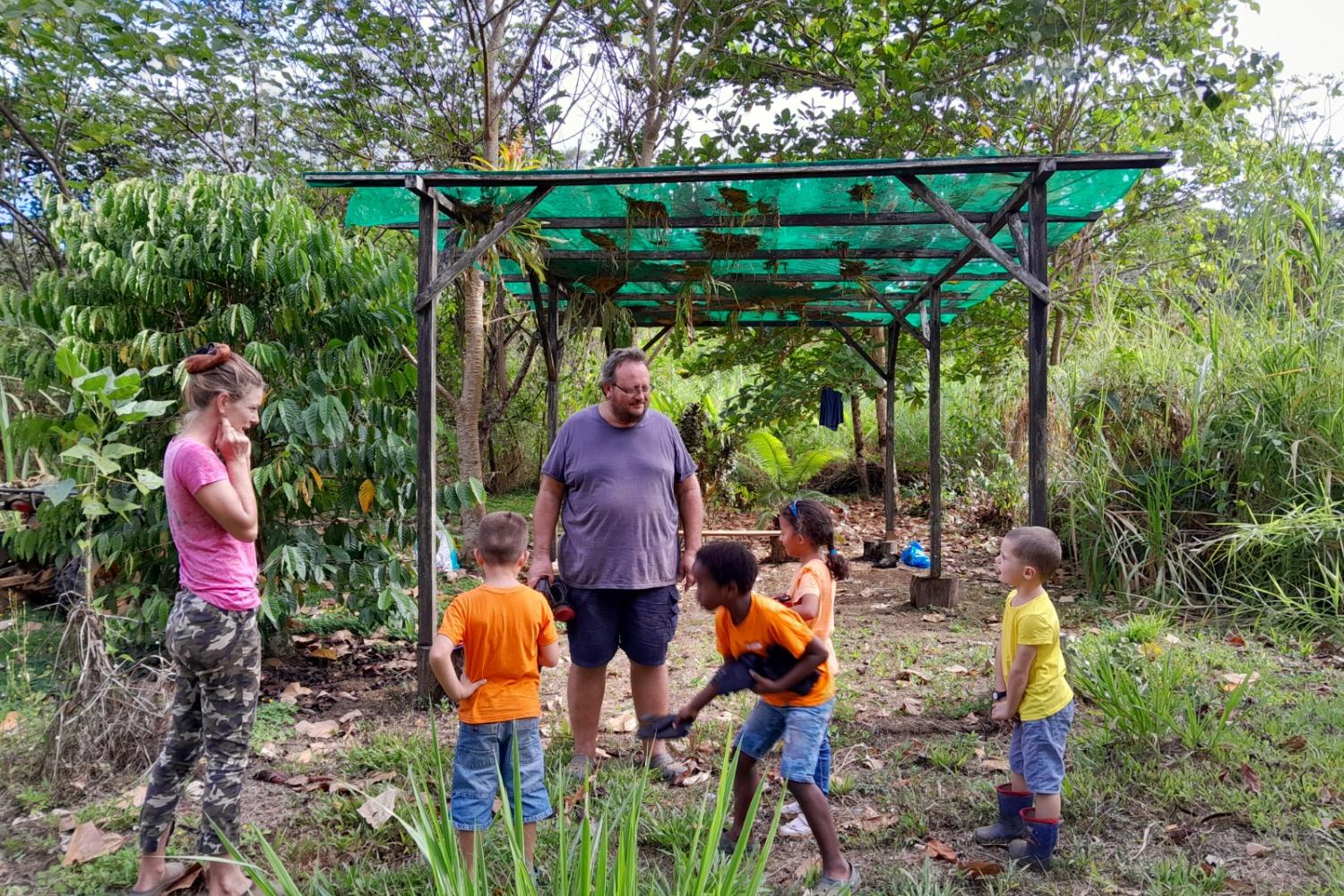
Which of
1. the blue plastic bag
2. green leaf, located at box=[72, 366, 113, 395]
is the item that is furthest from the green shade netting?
the blue plastic bag

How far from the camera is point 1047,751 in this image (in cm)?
306

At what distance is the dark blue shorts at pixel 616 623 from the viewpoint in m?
3.90

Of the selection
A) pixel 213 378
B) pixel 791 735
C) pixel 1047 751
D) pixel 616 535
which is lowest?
pixel 1047 751

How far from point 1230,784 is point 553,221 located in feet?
16.6

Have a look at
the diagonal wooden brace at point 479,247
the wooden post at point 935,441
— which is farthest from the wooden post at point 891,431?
the diagonal wooden brace at point 479,247

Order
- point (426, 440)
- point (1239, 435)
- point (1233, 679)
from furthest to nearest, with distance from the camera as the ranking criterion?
point (1239, 435)
point (426, 440)
point (1233, 679)

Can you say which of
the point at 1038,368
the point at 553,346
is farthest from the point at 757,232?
the point at 553,346

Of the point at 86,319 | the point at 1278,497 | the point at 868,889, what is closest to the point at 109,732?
the point at 86,319

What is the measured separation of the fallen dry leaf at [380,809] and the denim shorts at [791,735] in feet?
4.74

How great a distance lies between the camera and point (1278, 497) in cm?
671

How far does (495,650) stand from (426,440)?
2643 mm

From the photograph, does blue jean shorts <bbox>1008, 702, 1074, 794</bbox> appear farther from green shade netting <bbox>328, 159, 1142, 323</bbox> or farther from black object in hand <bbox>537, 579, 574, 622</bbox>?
green shade netting <bbox>328, 159, 1142, 323</bbox>

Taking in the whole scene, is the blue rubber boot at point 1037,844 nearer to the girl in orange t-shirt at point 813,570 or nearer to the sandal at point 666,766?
the girl in orange t-shirt at point 813,570

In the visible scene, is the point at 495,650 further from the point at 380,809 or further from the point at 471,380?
the point at 471,380
